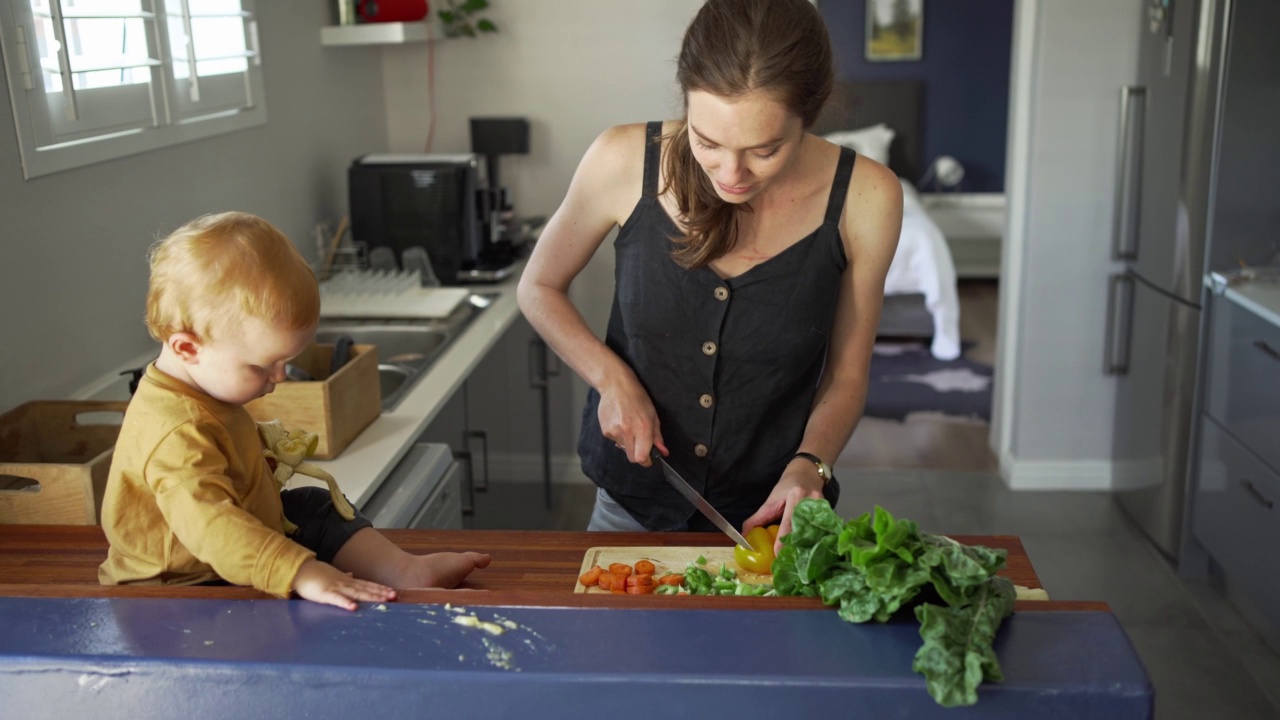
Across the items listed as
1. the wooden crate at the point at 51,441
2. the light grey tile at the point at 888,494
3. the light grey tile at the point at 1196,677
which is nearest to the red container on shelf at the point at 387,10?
the wooden crate at the point at 51,441

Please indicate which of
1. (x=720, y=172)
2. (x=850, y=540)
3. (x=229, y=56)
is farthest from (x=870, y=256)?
(x=229, y=56)

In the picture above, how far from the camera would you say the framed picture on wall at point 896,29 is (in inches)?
290

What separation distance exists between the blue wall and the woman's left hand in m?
6.25

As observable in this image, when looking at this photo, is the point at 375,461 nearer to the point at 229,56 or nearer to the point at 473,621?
the point at 473,621

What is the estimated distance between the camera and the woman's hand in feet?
5.05

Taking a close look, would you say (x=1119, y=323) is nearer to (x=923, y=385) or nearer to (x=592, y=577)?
(x=923, y=385)

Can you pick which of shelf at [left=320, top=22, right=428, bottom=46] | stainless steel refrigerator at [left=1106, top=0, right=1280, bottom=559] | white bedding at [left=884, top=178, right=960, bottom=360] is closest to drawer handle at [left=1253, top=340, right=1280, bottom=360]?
stainless steel refrigerator at [left=1106, top=0, right=1280, bottom=559]

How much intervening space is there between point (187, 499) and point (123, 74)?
1.47 meters

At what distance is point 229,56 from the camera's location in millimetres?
2658

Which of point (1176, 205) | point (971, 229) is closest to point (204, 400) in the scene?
point (1176, 205)

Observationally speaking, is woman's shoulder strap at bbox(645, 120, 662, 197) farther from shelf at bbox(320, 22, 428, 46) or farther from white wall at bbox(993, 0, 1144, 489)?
white wall at bbox(993, 0, 1144, 489)

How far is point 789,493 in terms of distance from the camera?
4.41 feet

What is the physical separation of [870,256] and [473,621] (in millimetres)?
852

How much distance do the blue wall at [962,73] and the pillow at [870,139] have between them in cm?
42
